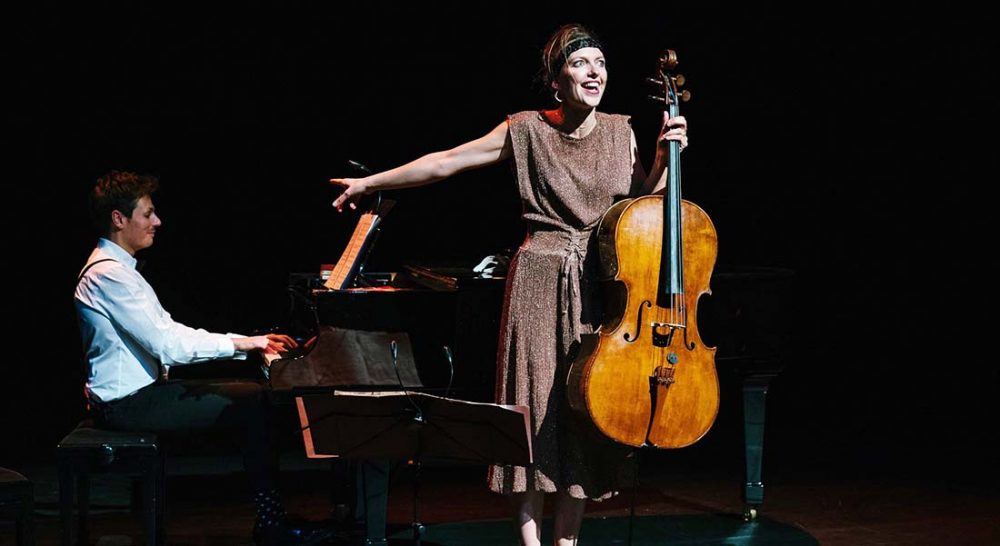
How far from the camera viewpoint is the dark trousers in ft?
12.6

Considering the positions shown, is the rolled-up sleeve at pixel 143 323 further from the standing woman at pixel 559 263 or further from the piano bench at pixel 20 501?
the standing woman at pixel 559 263

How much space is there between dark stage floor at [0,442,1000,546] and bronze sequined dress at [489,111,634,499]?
1.12m

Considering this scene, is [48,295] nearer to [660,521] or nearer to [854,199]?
[660,521]

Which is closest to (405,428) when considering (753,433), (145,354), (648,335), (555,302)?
(555,302)

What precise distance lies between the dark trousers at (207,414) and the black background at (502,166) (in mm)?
1127

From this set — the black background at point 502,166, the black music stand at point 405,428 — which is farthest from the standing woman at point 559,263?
the black background at point 502,166

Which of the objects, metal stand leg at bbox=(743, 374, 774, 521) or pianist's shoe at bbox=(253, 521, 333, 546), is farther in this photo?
metal stand leg at bbox=(743, 374, 774, 521)

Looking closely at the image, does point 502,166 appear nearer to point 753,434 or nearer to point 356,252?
point 753,434

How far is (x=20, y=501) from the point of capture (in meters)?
3.25

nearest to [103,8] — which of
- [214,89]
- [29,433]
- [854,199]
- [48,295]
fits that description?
[214,89]

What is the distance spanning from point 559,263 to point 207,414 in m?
1.41

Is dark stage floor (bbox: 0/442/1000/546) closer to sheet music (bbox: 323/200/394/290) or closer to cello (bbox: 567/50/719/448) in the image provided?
sheet music (bbox: 323/200/394/290)

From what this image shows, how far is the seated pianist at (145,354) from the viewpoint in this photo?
3.82 meters

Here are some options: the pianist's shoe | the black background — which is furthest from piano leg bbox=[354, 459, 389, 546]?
the black background
